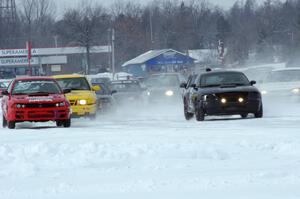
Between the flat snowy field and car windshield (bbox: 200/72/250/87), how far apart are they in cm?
603

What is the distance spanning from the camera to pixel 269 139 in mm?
11875

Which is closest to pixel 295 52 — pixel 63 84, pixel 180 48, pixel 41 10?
pixel 180 48

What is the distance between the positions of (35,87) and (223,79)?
514cm

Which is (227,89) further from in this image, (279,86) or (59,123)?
(279,86)

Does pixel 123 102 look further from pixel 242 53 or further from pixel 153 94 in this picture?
pixel 242 53

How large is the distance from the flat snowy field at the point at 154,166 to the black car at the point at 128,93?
1710 cm

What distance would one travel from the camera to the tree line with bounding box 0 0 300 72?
9000 cm

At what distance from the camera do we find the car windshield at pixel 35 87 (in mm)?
17969

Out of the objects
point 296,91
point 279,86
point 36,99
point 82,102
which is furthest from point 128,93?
point 36,99

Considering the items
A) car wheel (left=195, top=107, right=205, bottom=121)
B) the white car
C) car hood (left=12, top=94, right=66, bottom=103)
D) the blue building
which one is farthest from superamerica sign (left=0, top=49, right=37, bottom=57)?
car hood (left=12, top=94, right=66, bottom=103)

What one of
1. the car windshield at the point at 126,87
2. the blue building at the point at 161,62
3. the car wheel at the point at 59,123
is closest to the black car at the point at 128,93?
the car windshield at the point at 126,87

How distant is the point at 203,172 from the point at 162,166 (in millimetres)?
655

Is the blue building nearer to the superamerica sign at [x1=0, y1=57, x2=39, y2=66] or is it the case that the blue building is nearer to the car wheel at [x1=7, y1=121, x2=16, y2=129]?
the superamerica sign at [x1=0, y1=57, x2=39, y2=66]

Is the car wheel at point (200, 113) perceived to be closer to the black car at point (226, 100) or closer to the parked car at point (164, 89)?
the black car at point (226, 100)
